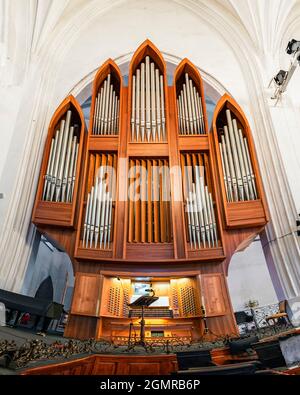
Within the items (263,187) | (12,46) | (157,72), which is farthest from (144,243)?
(12,46)

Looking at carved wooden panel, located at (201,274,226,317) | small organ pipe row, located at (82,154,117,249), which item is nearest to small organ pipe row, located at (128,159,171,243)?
small organ pipe row, located at (82,154,117,249)

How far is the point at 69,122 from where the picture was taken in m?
7.20

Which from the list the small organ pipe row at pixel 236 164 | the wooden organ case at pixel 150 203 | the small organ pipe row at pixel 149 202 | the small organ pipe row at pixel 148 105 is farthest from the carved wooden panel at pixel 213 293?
the small organ pipe row at pixel 148 105

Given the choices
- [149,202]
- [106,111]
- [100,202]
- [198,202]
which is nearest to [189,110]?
[106,111]

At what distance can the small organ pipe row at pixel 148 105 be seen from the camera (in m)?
7.05

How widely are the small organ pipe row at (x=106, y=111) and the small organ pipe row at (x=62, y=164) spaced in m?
0.67

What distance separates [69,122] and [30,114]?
98 centimetres

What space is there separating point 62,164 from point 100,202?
150 centimetres

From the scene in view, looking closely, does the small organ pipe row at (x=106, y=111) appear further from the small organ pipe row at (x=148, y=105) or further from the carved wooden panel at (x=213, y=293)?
the carved wooden panel at (x=213, y=293)

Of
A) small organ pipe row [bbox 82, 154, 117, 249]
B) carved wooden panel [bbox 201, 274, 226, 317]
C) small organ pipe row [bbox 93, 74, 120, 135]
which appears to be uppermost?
small organ pipe row [bbox 93, 74, 120, 135]

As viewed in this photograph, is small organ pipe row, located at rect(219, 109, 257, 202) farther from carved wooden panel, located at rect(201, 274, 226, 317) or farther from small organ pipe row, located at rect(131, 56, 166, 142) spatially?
carved wooden panel, located at rect(201, 274, 226, 317)

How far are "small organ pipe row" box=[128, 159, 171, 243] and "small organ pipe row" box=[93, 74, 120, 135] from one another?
1.25m

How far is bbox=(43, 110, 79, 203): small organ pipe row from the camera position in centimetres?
621
